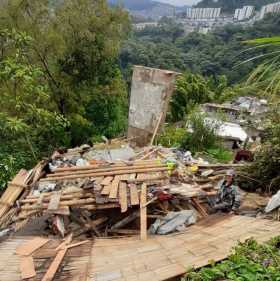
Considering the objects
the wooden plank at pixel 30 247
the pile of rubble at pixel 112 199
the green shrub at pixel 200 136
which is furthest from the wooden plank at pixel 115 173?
the green shrub at pixel 200 136

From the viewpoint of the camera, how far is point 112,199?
18.5ft

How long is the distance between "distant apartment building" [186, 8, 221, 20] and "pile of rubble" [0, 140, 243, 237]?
347ft

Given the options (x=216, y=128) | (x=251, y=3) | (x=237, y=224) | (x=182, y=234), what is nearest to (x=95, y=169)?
(x=182, y=234)

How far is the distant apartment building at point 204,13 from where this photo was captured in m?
103

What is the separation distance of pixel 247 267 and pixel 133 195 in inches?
119

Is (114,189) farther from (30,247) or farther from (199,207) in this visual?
(30,247)

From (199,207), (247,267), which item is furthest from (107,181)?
(247,267)

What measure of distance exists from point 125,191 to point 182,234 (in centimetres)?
137

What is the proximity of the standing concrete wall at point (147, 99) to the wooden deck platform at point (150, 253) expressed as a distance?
5.46m

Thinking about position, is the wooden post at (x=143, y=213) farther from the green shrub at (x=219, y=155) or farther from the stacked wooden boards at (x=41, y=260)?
the green shrub at (x=219, y=155)

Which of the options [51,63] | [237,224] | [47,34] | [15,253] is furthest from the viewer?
[51,63]

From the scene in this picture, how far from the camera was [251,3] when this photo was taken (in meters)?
87.4

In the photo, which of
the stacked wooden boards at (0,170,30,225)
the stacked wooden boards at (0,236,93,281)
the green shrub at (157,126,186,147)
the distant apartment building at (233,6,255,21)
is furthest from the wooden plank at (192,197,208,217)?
the distant apartment building at (233,6,255,21)

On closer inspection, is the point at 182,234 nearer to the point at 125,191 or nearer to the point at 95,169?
the point at 125,191
